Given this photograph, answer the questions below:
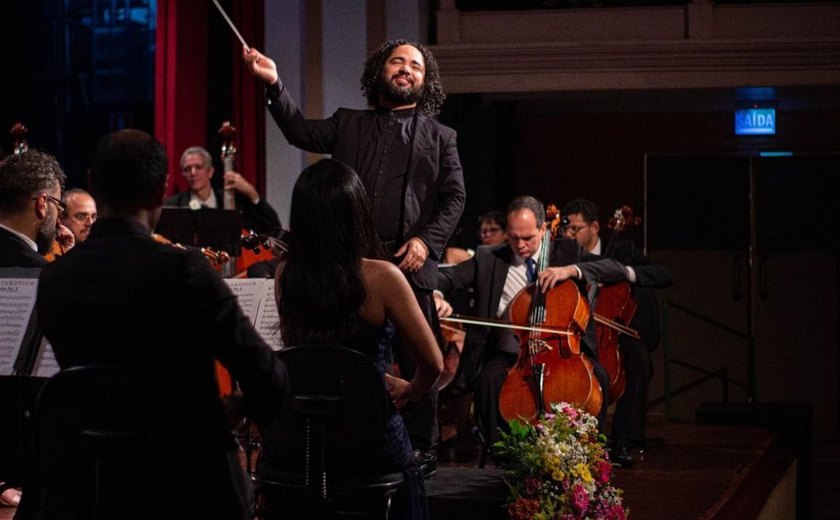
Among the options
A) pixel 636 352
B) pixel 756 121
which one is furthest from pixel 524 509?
pixel 756 121

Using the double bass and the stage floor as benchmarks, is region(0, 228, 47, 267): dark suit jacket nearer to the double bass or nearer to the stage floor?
the stage floor

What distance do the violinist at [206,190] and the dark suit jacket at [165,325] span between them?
13.1 feet

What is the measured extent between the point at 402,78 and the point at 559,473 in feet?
3.75

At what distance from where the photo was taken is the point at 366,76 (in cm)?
357

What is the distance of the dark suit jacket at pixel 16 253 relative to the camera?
324cm

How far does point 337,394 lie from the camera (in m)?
2.31

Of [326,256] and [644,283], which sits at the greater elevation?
[326,256]

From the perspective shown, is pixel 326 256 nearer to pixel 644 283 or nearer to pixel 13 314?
pixel 13 314

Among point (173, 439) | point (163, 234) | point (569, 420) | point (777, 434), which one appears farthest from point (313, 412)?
point (777, 434)

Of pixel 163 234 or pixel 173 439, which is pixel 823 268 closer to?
pixel 163 234

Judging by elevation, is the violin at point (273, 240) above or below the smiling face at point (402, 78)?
below

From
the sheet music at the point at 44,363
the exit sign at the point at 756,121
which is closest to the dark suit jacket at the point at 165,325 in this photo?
the sheet music at the point at 44,363

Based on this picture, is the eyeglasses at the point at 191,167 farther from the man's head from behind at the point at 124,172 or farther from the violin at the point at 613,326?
the man's head from behind at the point at 124,172

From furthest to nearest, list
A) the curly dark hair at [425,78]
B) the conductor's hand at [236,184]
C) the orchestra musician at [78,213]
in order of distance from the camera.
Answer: the conductor's hand at [236,184]
the orchestra musician at [78,213]
the curly dark hair at [425,78]
